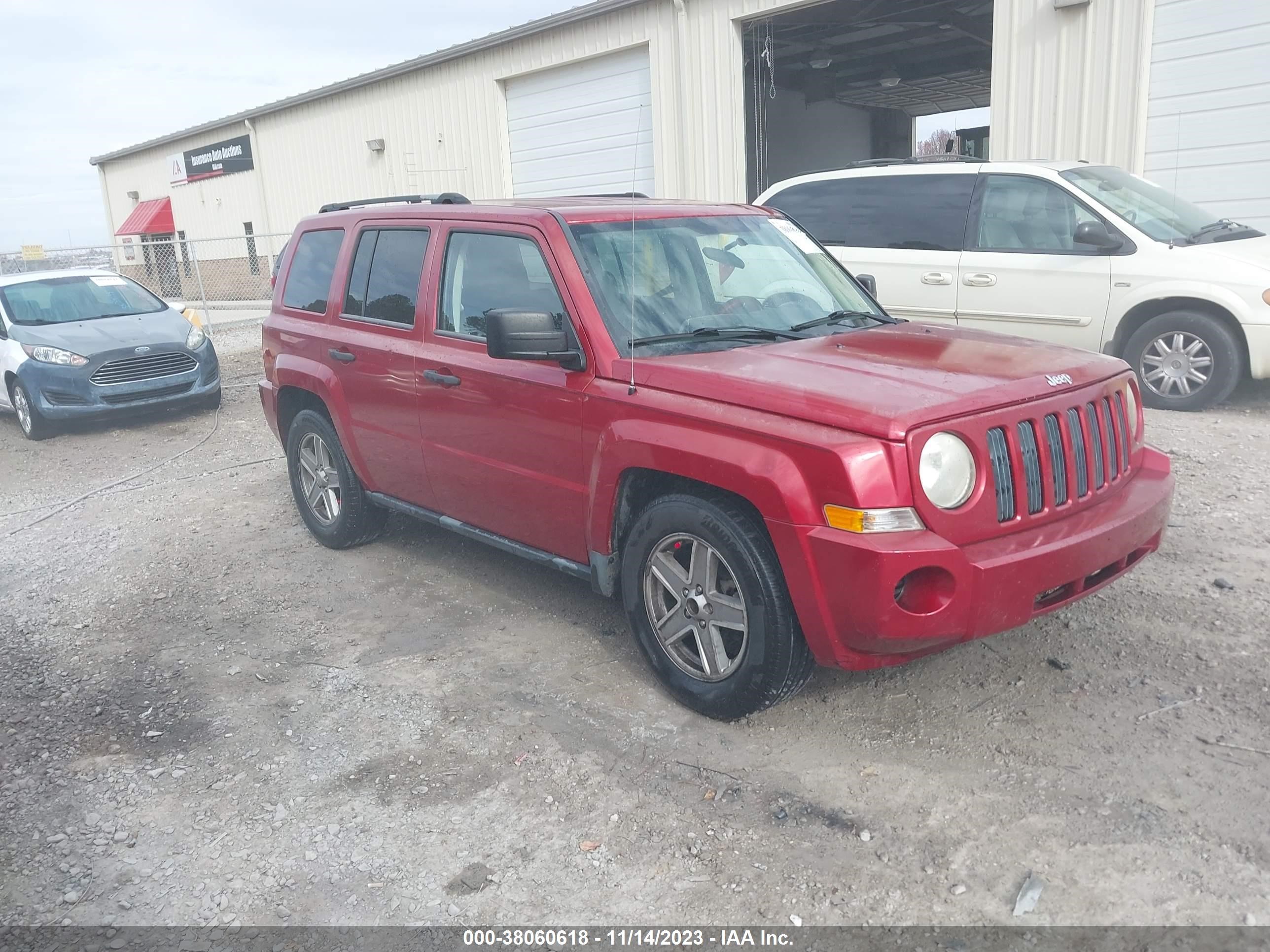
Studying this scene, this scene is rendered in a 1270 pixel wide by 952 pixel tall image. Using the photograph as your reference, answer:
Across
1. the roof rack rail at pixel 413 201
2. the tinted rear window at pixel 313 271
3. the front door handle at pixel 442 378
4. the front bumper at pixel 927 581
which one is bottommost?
the front bumper at pixel 927 581

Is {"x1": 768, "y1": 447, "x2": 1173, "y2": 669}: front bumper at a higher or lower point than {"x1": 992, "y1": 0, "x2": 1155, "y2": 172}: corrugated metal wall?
lower

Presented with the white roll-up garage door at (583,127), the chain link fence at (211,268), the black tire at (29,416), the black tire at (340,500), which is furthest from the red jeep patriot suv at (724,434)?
the chain link fence at (211,268)

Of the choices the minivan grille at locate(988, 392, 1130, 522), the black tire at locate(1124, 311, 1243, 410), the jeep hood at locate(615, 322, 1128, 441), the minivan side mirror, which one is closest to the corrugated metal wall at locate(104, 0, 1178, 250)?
the black tire at locate(1124, 311, 1243, 410)

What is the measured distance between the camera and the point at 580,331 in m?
4.10

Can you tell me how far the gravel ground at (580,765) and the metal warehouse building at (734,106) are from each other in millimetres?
6747

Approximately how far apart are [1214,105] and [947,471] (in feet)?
31.0

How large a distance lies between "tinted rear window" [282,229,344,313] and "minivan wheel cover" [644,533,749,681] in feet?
9.36

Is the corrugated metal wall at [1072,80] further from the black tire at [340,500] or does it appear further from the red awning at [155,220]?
the red awning at [155,220]

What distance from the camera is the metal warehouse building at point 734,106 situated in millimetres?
10602

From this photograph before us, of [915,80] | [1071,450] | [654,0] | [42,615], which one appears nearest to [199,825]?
[42,615]

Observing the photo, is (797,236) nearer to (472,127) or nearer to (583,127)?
(583,127)

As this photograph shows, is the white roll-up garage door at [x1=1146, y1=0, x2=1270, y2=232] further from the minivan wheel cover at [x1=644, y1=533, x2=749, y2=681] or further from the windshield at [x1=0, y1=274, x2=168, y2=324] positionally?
the windshield at [x1=0, y1=274, x2=168, y2=324]

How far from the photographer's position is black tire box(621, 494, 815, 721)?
3.46 metres

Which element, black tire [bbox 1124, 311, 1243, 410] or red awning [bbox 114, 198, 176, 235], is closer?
black tire [bbox 1124, 311, 1243, 410]
